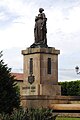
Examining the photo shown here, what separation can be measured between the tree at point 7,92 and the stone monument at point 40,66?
7.61m

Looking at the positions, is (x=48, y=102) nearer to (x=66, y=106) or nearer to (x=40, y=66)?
(x=66, y=106)

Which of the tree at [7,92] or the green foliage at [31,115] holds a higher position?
the tree at [7,92]

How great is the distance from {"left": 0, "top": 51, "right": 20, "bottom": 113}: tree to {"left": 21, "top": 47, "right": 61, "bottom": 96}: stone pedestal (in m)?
7.62

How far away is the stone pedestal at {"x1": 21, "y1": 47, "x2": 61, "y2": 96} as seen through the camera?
25.6 metres

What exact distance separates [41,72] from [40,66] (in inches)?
14.6

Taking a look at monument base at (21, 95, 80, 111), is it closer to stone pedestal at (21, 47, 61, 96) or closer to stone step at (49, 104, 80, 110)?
stone step at (49, 104, 80, 110)

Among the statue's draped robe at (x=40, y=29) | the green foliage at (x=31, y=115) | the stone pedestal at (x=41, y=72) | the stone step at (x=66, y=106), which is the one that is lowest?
the green foliage at (x=31, y=115)

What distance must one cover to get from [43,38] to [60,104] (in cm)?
516

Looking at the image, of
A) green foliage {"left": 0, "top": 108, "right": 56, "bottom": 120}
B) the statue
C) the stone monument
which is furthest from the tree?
the statue

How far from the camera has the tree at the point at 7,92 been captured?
55.1ft

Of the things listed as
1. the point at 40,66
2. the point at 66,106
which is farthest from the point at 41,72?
the point at 66,106

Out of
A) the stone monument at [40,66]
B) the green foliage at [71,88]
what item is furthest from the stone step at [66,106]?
the green foliage at [71,88]

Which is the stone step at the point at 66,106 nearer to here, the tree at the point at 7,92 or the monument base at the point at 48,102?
the monument base at the point at 48,102

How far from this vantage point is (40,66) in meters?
25.9
